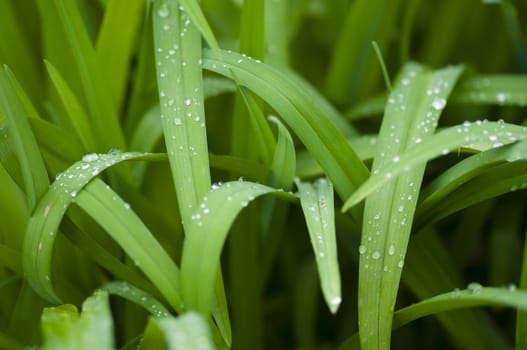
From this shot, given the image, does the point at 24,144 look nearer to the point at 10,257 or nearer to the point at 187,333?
the point at 10,257

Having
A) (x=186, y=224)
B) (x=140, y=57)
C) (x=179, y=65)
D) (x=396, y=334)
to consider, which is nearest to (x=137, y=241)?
(x=186, y=224)

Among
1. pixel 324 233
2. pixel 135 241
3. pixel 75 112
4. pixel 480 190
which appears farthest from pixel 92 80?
pixel 480 190

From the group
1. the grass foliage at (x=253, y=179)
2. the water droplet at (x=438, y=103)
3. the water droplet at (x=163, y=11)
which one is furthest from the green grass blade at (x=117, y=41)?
the water droplet at (x=438, y=103)

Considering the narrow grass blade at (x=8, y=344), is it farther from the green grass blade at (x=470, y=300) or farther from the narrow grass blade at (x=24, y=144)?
the green grass blade at (x=470, y=300)

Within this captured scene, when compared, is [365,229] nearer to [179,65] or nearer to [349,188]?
[349,188]

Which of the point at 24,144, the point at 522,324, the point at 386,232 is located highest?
A: the point at 24,144

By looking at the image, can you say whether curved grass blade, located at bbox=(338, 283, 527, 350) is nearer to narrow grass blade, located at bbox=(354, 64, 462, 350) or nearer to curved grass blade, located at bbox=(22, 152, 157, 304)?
narrow grass blade, located at bbox=(354, 64, 462, 350)
